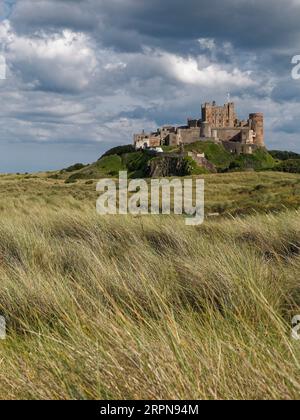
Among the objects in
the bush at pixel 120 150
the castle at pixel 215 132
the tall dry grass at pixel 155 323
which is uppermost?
the castle at pixel 215 132

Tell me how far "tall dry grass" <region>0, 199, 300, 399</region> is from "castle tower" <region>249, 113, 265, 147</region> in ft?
311

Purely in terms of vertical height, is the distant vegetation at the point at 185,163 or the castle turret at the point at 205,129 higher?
the castle turret at the point at 205,129

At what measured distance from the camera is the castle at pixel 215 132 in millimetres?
96250

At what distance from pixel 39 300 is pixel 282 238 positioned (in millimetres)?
4320

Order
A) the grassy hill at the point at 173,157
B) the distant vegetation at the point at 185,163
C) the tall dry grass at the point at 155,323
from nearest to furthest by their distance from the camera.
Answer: the tall dry grass at the point at 155,323 < the distant vegetation at the point at 185,163 < the grassy hill at the point at 173,157

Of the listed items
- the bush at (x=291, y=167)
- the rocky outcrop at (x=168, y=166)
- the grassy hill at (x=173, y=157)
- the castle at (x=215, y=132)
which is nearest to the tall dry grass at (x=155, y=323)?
the rocky outcrop at (x=168, y=166)

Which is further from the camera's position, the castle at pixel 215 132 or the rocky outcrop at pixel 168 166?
the castle at pixel 215 132

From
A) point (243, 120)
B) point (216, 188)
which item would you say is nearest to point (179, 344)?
point (216, 188)

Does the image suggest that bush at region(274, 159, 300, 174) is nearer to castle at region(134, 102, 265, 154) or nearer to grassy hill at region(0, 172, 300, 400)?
castle at region(134, 102, 265, 154)

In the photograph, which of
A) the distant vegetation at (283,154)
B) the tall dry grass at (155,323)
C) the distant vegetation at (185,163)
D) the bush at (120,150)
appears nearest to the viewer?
the tall dry grass at (155,323)

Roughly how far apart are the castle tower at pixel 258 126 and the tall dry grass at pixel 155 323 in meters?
94.7

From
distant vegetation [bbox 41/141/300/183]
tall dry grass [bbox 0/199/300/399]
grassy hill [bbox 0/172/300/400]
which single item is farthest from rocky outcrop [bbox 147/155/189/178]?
tall dry grass [bbox 0/199/300/399]

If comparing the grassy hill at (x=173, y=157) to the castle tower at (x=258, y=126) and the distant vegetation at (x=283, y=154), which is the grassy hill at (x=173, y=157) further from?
the distant vegetation at (x=283, y=154)

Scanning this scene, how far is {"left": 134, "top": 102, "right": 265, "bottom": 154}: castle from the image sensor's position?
96.2 m
